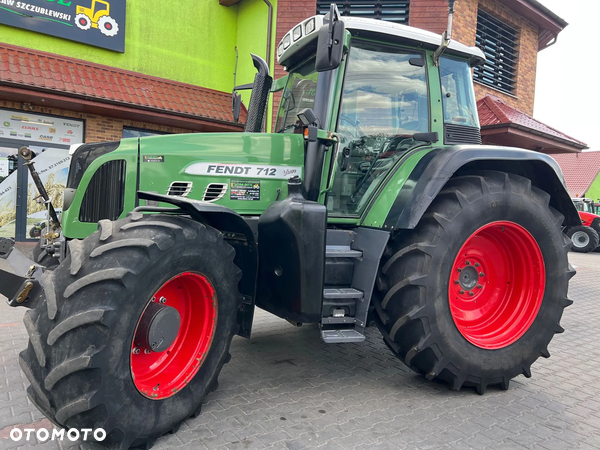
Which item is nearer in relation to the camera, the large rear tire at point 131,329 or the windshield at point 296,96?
the large rear tire at point 131,329

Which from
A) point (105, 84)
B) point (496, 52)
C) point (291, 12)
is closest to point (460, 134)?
point (291, 12)

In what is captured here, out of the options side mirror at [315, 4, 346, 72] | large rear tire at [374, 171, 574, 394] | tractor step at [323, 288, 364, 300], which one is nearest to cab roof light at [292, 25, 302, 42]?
side mirror at [315, 4, 346, 72]

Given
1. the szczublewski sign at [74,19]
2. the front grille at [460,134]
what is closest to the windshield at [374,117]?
the front grille at [460,134]

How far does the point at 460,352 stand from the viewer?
3.30 m

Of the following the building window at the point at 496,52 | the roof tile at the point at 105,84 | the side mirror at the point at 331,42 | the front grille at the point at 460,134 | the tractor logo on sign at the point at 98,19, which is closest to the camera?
the side mirror at the point at 331,42

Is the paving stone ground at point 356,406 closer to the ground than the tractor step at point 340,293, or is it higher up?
closer to the ground

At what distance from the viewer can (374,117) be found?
3.80 m

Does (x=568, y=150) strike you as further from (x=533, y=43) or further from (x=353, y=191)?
(x=353, y=191)

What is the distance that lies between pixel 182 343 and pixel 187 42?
10.3m

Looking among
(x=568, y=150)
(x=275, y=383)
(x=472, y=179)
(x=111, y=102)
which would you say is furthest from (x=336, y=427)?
(x=568, y=150)

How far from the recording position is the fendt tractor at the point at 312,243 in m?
2.32

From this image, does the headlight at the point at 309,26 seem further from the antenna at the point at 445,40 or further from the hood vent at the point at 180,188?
the hood vent at the point at 180,188

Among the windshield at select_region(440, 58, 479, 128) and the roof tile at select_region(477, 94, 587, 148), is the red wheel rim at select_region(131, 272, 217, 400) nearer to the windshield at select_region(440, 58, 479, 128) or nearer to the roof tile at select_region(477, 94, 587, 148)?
the windshield at select_region(440, 58, 479, 128)

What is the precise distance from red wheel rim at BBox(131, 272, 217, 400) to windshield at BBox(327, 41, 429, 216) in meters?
1.29
